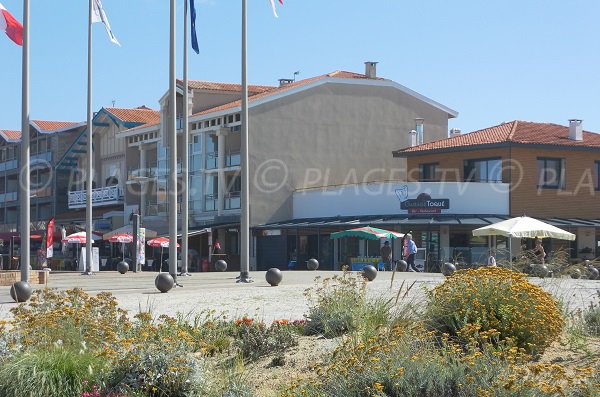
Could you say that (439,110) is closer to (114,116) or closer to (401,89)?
(401,89)

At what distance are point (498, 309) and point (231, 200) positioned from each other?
46304mm

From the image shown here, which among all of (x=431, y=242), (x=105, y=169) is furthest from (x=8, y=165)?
(x=431, y=242)

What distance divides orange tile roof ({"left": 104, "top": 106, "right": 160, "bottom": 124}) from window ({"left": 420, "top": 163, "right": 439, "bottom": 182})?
23.1 meters

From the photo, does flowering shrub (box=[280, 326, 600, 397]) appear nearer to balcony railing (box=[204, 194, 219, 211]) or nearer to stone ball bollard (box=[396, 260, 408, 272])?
stone ball bollard (box=[396, 260, 408, 272])

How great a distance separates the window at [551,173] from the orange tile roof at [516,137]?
0.95 meters

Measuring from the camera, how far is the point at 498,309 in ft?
35.3

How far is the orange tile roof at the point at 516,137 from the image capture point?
48.8 meters

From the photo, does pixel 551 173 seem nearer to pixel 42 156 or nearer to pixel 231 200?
pixel 231 200

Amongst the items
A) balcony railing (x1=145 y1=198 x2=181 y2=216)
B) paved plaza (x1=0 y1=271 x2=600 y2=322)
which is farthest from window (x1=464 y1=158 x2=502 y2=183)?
paved plaza (x1=0 y1=271 x2=600 y2=322)

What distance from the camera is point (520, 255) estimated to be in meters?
15.2

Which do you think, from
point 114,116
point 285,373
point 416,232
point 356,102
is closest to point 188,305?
point 285,373

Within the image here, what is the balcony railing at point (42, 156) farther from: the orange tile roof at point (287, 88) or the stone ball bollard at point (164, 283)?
the stone ball bollard at point (164, 283)

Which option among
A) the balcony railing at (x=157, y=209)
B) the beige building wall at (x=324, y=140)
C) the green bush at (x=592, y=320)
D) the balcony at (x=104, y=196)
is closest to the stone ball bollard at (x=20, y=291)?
the green bush at (x=592, y=320)

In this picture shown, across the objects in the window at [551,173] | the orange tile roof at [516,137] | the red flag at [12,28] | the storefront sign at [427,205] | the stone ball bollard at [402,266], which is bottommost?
the stone ball bollard at [402,266]
